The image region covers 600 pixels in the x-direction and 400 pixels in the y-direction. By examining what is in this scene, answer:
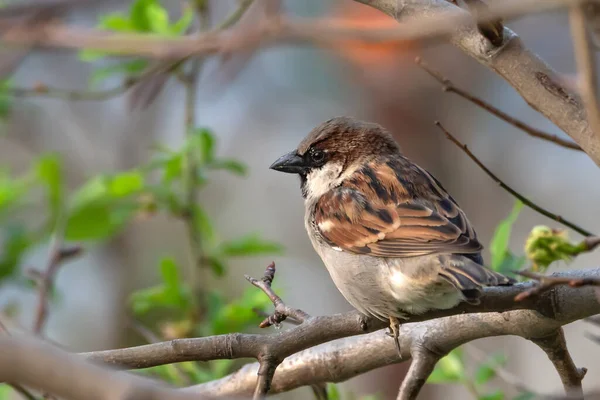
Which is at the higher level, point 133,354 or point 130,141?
point 133,354

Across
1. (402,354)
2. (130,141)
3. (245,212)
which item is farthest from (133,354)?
(245,212)

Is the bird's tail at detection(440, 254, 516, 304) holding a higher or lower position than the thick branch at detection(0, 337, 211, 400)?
lower

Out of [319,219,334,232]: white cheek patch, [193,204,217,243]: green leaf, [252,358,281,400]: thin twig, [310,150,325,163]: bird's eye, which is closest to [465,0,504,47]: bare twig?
[252,358,281,400]: thin twig

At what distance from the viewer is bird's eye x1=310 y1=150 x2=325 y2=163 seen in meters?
3.48

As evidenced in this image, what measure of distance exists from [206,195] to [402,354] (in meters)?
6.00

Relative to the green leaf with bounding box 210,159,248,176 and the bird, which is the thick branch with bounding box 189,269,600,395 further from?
the green leaf with bounding box 210,159,248,176

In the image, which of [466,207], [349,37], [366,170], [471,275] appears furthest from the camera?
[466,207]

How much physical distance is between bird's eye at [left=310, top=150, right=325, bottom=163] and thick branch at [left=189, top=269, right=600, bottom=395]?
99 cm

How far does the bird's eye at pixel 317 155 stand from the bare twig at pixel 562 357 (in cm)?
147

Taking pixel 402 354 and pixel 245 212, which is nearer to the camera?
pixel 402 354

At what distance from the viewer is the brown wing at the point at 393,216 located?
2.70 meters

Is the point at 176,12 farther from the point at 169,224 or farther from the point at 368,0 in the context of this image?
the point at 368,0

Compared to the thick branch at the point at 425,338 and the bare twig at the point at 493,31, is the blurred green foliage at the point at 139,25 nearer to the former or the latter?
the thick branch at the point at 425,338

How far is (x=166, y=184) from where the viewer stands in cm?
348
